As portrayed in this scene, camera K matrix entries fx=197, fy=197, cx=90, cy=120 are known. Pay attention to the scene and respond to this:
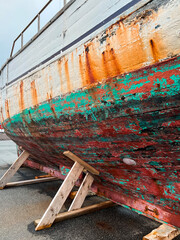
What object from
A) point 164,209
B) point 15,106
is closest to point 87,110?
point 164,209

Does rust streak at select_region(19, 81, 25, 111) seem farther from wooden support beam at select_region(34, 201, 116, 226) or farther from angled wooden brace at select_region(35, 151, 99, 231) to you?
wooden support beam at select_region(34, 201, 116, 226)

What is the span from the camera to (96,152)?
1852 mm

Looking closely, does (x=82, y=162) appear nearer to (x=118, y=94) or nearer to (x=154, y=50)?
(x=118, y=94)

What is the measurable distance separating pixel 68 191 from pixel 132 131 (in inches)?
46.5

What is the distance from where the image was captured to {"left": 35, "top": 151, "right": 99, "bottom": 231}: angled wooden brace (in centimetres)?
199

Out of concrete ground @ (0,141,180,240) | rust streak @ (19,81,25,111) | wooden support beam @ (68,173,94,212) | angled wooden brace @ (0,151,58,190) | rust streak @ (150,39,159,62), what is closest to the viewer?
rust streak @ (150,39,159,62)

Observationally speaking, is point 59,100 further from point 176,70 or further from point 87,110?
point 176,70

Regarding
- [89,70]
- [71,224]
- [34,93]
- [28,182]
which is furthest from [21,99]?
[28,182]

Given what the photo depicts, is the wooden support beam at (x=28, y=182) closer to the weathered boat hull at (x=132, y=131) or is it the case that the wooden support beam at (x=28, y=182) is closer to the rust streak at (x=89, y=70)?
the weathered boat hull at (x=132, y=131)

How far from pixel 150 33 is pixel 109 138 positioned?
0.81 m

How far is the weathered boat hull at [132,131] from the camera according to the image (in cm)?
113

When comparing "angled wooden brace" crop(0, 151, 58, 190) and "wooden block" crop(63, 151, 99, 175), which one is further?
"angled wooden brace" crop(0, 151, 58, 190)

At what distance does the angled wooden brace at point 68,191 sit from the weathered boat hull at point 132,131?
10 cm

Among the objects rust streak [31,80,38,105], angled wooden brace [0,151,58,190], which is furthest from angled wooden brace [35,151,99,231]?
angled wooden brace [0,151,58,190]
